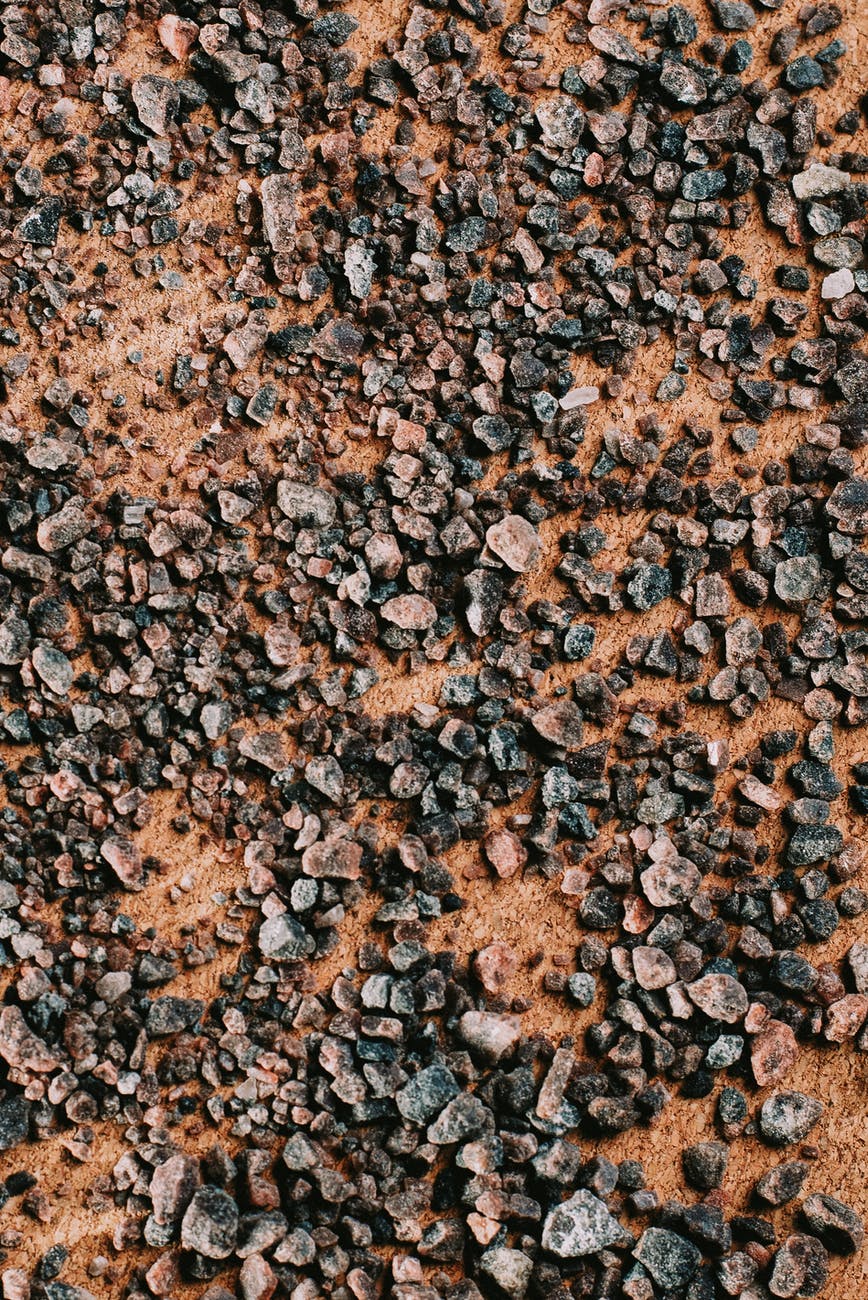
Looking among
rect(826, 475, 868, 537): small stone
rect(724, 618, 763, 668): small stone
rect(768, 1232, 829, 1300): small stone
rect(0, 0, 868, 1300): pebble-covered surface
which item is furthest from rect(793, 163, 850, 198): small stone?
rect(768, 1232, 829, 1300): small stone

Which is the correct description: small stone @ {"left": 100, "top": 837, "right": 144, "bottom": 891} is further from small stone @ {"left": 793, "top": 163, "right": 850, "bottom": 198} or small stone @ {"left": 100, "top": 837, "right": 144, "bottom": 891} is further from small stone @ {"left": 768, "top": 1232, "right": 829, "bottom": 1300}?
small stone @ {"left": 793, "top": 163, "right": 850, "bottom": 198}

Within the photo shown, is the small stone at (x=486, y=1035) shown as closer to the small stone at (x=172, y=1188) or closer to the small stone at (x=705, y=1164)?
the small stone at (x=705, y=1164)

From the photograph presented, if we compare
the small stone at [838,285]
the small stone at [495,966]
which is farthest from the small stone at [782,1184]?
the small stone at [838,285]

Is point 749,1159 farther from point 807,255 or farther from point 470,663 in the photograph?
point 807,255

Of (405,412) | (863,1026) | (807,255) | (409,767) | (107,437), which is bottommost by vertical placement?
(863,1026)

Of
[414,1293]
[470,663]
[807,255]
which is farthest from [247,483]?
[414,1293]

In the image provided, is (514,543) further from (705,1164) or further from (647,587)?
(705,1164)

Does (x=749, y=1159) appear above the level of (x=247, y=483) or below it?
below

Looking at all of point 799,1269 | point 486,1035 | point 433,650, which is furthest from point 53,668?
point 799,1269
